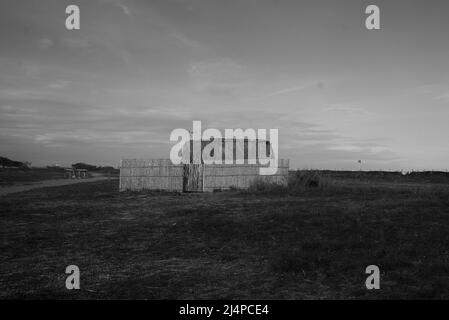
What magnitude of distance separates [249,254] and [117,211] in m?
8.64

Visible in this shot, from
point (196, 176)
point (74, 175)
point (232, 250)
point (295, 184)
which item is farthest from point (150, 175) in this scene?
point (74, 175)

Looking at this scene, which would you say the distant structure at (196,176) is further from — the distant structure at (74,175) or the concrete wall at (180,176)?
the distant structure at (74,175)

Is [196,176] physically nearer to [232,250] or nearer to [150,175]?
[150,175]

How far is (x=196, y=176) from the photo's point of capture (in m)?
26.6

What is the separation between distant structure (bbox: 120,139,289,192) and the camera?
26.4m

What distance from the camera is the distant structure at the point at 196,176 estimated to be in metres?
26.4

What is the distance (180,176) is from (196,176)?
97 cm

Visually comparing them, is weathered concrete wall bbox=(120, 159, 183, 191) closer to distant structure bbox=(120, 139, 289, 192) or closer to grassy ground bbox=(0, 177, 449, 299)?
distant structure bbox=(120, 139, 289, 192)

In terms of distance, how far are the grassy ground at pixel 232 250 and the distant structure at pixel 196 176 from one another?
9.69 m

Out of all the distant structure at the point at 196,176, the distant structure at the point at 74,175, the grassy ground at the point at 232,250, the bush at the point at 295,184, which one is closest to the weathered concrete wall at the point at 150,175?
the distant structure at the point at 196,176

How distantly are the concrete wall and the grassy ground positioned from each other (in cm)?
969

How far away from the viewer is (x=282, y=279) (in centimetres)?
717
